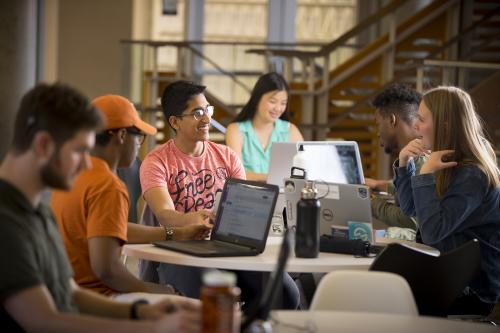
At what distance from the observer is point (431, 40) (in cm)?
1205

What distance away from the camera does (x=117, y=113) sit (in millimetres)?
3393

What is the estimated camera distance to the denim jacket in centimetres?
381

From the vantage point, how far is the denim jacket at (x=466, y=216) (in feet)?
12.5

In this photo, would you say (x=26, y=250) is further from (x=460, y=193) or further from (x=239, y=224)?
(x=460, y=193)

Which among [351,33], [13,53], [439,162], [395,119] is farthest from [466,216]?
[351,33]

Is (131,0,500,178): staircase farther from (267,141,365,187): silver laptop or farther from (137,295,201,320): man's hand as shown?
(137,295,201,320): man's hand

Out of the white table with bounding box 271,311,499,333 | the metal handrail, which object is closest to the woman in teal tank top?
the white table with bounding box 271,311,499,333

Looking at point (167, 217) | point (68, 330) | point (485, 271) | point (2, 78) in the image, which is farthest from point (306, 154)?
point (2, 78)

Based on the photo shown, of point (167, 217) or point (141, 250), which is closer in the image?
point (141, 250)

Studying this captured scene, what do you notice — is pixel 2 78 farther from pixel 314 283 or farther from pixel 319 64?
pixel 314 283

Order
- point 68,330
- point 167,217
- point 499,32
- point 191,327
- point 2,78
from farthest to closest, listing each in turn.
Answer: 1. point 499,32
2. point 2,78
3. point 167,217
4. point 68,330
5. point 191,327

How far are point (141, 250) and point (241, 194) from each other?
441mm

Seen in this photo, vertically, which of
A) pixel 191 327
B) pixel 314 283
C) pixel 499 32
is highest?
pixel 499 32

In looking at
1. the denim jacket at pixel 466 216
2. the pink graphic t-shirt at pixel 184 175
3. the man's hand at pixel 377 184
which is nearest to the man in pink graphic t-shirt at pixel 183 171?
the pink graphic t-shirt at pixel 184 175
